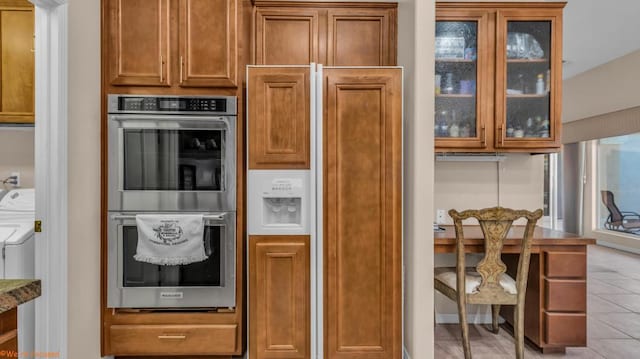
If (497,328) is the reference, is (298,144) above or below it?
above

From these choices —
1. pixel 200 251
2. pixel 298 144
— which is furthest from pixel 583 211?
pixel 200 251

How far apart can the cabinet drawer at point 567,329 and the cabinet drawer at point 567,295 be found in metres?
0.05

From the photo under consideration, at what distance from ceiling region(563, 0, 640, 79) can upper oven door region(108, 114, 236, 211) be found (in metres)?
3.94

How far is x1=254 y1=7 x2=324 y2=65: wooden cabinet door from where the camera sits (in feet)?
8.64

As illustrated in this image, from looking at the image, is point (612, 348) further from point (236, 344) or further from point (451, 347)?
point (236, 344)

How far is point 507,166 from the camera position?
10.1 ft

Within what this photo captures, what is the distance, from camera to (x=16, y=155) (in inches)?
89.2

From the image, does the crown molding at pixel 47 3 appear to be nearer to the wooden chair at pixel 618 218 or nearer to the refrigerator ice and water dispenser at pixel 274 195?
the refrigerator ice and water dispenser at pixel 274 195

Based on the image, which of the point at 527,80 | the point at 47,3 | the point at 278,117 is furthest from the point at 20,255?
the point at 527,80

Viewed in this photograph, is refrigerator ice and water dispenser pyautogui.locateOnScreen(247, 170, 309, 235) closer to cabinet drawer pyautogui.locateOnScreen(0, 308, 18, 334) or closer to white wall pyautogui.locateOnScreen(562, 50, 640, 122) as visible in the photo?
cabinet drawer pyautogui.locateOnScreen(0, 308, 18, 334)

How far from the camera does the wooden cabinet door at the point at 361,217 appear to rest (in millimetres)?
2135

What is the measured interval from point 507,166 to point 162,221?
9.48 ft

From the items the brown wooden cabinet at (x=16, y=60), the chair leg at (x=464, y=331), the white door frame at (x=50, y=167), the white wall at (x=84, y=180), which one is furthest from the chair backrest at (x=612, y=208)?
the brown wooden cabinet at (x=16, y=60)

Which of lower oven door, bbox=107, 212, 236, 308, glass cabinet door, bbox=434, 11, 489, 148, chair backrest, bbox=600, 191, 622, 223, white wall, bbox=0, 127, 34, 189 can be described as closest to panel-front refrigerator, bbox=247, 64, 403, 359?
lower oven door, bbox=107, 212, 236, 308
